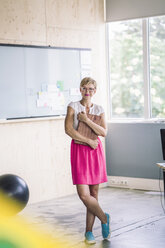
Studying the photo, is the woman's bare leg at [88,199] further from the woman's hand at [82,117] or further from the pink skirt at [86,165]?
the woman's hand at [82,117]

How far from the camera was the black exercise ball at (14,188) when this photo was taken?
5234mm

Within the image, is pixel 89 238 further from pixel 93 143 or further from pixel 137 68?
pixel 137 68

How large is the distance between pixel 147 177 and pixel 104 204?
3.49ft

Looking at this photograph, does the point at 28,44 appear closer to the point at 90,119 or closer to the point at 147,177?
the point at 90,119

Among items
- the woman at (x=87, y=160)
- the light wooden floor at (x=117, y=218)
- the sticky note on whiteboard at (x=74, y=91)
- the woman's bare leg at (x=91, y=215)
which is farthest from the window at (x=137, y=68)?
the woman's bare leg at (x=91, y=215)

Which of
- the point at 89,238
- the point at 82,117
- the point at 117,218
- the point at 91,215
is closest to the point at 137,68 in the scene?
the point at 117,218

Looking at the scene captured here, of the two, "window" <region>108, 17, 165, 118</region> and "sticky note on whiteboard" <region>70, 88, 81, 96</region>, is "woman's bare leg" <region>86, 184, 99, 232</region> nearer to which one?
"sticky note on whiteboard" <region>70, 88, 81, 96</region>

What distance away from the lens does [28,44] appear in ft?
20.5

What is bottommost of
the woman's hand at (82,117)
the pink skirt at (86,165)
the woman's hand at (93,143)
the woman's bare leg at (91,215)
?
the woman's bare leg at (91,215)

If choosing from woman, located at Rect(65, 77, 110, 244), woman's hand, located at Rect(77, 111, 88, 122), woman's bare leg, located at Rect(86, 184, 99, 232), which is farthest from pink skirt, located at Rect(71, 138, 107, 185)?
woman's hand, located at Rect(77, 111, 88, 122)

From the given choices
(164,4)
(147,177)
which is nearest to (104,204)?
(147,177)

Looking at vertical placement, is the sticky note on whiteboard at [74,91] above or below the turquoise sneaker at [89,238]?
above

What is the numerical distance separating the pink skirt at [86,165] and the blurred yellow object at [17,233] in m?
0.67

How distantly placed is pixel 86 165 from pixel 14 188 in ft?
3.94
